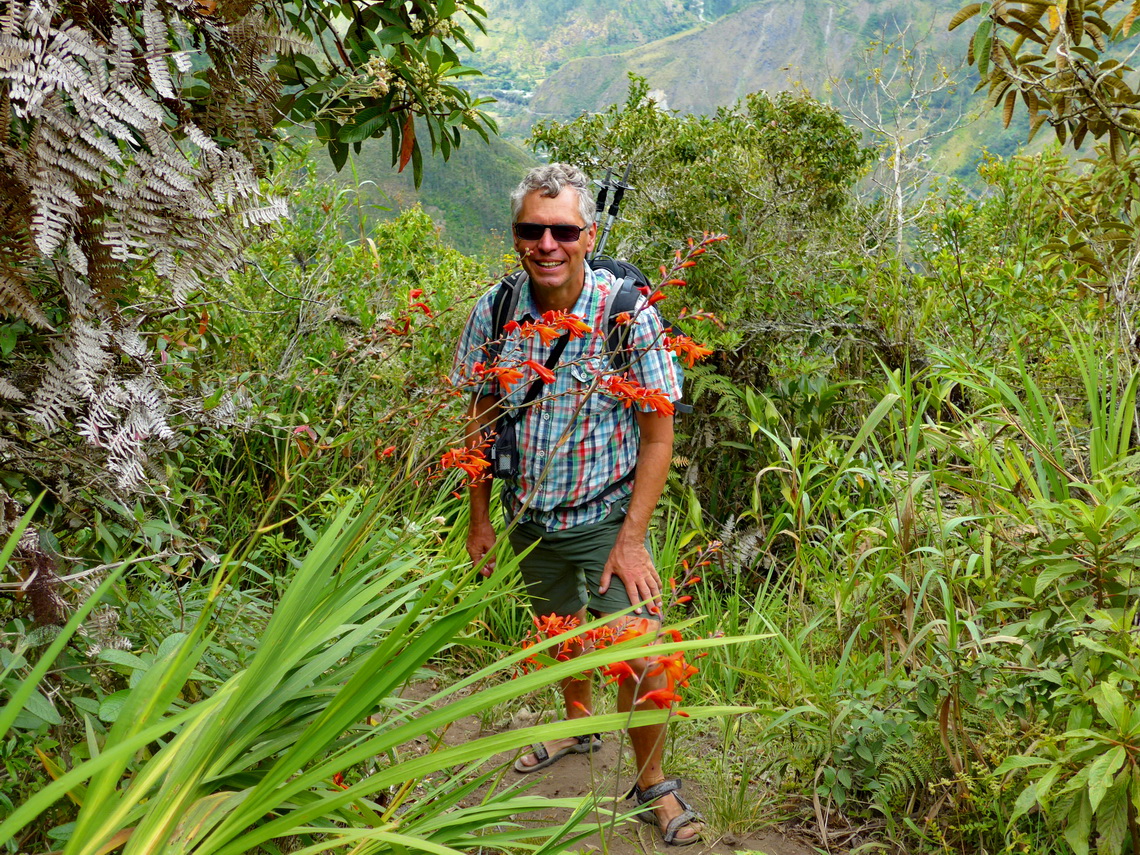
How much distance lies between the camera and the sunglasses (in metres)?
2.59

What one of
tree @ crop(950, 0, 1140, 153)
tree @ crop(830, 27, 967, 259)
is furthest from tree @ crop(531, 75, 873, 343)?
tree @ crop(950, 0, 1140, 153)

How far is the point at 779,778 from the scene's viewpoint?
2.81 meters

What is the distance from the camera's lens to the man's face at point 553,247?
→ 259cm

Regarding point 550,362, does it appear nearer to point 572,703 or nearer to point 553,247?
point 553,247

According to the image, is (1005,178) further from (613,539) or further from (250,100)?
(250,100)

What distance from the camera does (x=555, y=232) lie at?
2.59 m

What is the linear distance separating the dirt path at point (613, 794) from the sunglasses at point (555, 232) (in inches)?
57.3

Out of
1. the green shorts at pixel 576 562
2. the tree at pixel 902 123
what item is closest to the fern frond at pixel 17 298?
the green shorts at pixel 576 562

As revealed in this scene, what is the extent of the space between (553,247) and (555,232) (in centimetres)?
5

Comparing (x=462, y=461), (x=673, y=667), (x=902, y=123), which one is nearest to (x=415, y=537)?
(x=462, y=461)

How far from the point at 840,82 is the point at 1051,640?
5805 mm

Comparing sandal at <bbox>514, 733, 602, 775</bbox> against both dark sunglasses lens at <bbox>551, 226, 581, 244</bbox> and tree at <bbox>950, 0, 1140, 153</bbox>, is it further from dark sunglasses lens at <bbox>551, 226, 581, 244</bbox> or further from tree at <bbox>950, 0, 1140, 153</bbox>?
tree at <bbox>950, 0, 1140, 153</bbox>

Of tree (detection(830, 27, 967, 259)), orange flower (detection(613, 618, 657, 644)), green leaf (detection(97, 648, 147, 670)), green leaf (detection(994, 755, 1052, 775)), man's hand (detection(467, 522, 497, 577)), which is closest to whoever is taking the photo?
green leaf (detection(97, 648, 147, 670))

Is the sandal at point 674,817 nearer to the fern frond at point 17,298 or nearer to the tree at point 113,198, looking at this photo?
the tree at point 113,198
